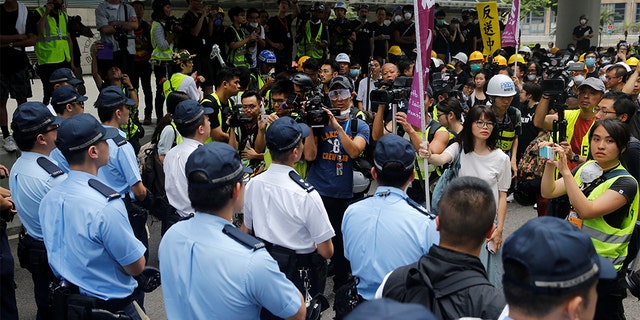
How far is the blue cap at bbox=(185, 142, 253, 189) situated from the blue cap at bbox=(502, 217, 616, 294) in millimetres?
1364

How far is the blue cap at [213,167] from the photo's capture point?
2.91 metres

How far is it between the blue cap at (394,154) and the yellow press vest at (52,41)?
301 inches

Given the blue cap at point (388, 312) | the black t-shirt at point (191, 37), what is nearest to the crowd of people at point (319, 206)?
the blue cap at point (388, 312)

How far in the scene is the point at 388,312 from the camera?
1.48 meters

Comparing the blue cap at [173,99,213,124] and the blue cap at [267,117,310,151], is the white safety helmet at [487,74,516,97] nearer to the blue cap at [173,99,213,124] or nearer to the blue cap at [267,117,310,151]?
the blue cap at [267,117,310,151]

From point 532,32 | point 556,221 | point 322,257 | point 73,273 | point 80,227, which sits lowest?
point 532,32

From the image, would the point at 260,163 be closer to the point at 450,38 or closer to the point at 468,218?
the point at 468,218

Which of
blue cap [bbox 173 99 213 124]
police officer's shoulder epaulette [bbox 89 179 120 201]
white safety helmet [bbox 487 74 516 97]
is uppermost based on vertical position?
blue cap [bbox 173 99 213 124]

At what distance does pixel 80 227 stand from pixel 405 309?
2.49m

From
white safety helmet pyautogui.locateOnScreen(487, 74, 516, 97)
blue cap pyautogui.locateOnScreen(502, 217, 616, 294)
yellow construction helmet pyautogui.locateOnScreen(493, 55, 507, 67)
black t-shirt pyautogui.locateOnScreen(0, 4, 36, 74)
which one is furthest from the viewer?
yellow construction helmet pyautogui.locateOnScreen(493, 55, 507, 67)

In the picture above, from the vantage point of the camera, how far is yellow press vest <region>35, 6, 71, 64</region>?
9711 millimetres

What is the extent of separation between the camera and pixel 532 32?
6066 cm

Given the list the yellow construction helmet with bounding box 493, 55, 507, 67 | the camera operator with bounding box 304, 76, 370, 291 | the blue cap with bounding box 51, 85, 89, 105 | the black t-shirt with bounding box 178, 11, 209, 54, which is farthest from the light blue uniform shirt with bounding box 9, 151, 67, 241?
the yellow construction helmet with bounding box 493, 55, 507, 67

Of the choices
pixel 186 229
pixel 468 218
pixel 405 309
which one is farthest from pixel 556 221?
pixel 186 229
